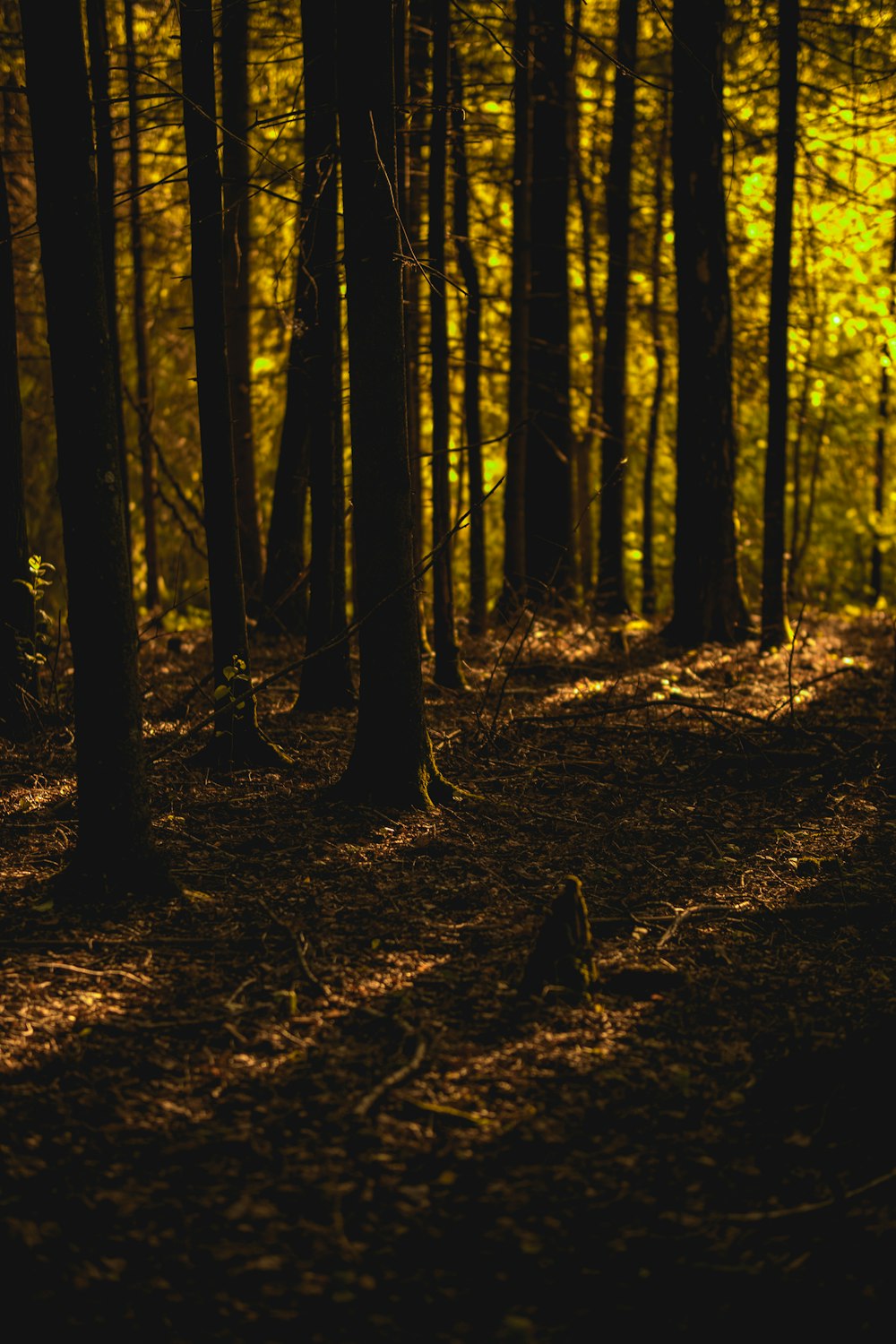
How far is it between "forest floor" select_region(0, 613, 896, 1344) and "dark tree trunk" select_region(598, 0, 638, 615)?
8.21 m

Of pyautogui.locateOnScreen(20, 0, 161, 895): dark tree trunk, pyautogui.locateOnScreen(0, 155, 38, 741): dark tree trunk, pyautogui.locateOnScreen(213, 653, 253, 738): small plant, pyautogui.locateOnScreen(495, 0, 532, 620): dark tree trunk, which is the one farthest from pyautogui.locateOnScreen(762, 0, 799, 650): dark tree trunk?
pyautogui.locateOnScreen(20, 0, 161, 895): dark tree trunk

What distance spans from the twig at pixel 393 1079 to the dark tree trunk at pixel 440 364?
17.1 ft

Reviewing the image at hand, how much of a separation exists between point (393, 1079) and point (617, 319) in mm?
13416

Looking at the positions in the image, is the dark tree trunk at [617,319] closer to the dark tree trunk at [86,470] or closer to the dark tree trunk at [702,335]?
the dark tree trunk at [702,335]

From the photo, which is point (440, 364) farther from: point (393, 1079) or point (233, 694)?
point (393, 1079)

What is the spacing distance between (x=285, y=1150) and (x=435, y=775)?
3.56 meters

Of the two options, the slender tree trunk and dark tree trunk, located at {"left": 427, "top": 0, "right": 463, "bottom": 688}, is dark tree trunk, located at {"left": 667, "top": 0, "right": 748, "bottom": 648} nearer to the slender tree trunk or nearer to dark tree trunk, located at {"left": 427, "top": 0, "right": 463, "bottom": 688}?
dark tree trunk, located at {"left": 427, "top": 0, "right": 463, "bottom": 688}

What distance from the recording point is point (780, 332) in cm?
1233

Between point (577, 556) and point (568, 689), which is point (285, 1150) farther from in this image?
point (577, 556)

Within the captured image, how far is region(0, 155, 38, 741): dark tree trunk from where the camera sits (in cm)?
809

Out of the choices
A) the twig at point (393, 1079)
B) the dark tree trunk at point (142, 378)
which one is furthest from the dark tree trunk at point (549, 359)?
the twig at point (393, 1079)

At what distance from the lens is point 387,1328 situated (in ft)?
8.68

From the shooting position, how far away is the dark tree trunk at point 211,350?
21.2 ft

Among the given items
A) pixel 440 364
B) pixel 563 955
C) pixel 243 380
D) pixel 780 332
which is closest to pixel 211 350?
pixel 440 364
